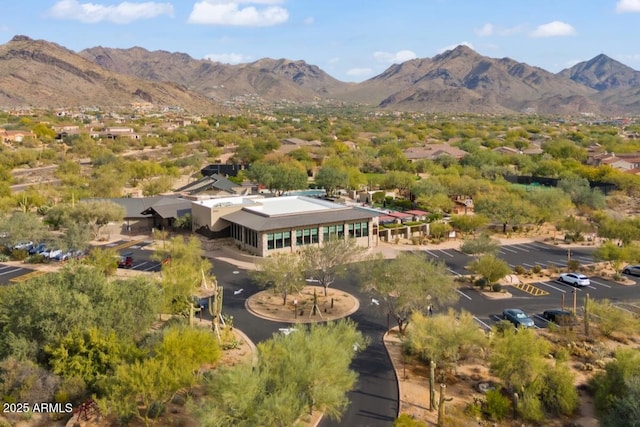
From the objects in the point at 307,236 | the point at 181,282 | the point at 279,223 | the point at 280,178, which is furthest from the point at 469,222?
the point at 181,282

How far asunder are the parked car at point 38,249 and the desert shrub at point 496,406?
125ft

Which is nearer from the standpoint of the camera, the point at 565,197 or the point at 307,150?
the point at 565,197

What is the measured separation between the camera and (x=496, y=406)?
2269 centimetres

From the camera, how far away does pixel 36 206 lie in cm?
6256

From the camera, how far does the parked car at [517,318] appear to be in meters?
30.7

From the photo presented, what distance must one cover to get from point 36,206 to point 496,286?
5126 centimetres

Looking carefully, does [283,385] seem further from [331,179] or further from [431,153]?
[431,153]

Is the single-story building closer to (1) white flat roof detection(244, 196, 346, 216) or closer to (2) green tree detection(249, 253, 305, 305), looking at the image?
(1) white flat roof detection(244, 196, 346, 216)

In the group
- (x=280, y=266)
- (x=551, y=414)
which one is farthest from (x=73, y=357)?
(x=551, y=414)

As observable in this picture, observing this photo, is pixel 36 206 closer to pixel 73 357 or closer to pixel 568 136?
pixel 73 357

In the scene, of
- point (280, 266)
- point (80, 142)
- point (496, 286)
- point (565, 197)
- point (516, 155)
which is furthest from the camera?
point (80, 142)

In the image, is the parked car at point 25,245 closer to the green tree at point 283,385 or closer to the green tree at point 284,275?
the green tree at point 284,275

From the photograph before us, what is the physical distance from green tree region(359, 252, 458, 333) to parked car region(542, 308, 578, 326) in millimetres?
6158

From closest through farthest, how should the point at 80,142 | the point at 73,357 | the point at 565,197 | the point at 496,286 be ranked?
the point at 73,357 < the point at 496,286 < the point at 565,197 < the point at 80,142
